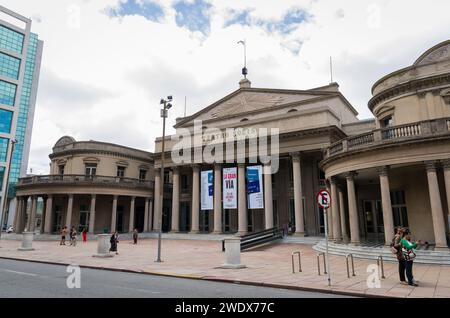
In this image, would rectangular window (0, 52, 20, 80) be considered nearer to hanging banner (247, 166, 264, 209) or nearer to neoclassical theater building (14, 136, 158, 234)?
neoclassical theater building (14, 136, 158, 234)

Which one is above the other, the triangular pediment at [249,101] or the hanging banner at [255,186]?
the triangular pediment at [249,101]

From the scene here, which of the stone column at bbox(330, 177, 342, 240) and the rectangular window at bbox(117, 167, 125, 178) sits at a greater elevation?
the rectangular window at bbox(117, 167, 125, 178)

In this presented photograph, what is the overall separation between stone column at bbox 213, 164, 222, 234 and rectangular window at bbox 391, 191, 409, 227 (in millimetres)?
17065

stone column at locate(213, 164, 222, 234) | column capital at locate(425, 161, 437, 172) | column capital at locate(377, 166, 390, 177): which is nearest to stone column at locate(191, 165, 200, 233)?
stone column at locate(213, 164, 222, 234)

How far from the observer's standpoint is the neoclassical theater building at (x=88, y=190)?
121 feet

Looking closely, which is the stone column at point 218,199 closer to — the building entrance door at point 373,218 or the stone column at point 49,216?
the building entrance door at point 373,218

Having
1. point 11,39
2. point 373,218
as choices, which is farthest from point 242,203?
point 11,39

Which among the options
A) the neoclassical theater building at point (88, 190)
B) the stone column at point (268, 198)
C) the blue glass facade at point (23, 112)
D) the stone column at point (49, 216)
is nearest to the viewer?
the stone column at point (268, 198)

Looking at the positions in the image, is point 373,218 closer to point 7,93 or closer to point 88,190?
point 88,190

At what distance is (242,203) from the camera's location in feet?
107

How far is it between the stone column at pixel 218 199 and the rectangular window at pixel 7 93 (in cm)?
3954

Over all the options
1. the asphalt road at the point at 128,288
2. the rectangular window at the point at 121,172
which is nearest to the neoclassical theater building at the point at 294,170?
the rectangular window at the point at 121,172

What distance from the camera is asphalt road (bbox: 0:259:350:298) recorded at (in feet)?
29.1
